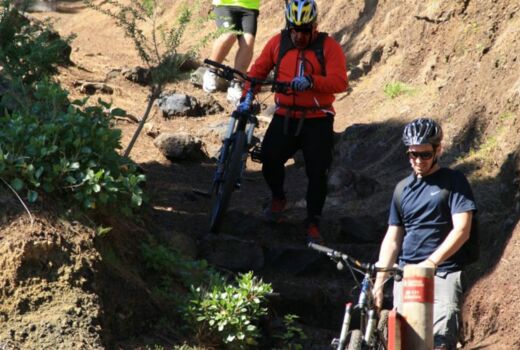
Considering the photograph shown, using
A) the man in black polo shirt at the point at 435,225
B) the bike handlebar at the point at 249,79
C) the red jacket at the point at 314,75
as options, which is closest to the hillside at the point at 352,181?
the man in black polo shirt at the point at 435,225

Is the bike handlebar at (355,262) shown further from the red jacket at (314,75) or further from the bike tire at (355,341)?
the red jacket at (314,75)

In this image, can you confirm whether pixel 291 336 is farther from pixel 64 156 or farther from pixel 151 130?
pixel 151 130

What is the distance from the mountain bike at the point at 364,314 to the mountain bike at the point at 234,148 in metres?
3.25

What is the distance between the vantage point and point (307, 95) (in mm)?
9422

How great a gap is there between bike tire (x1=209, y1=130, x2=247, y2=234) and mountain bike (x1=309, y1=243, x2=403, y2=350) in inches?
127

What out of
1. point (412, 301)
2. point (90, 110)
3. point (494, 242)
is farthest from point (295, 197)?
point (412, 301)

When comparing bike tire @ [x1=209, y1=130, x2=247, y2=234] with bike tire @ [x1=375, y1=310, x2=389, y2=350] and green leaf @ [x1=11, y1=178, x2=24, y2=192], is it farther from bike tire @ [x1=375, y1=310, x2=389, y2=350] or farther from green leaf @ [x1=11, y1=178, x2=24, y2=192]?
bike tire @ [x1=375, y1=310, x2=389, y2=350]

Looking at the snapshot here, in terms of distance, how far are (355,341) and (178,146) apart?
775 centimetres

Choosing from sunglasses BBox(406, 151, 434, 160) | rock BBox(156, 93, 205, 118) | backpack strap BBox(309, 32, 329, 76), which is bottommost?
sunglasses BBox(406, 151, 434, 160)

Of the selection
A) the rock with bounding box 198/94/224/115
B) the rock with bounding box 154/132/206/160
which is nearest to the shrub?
the rock with bounding box 154/132/206/160

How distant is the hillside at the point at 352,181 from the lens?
6875mm

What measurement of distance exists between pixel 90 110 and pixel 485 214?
11.4 ft

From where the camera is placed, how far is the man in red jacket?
9.30m

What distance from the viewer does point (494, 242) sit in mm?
8633
